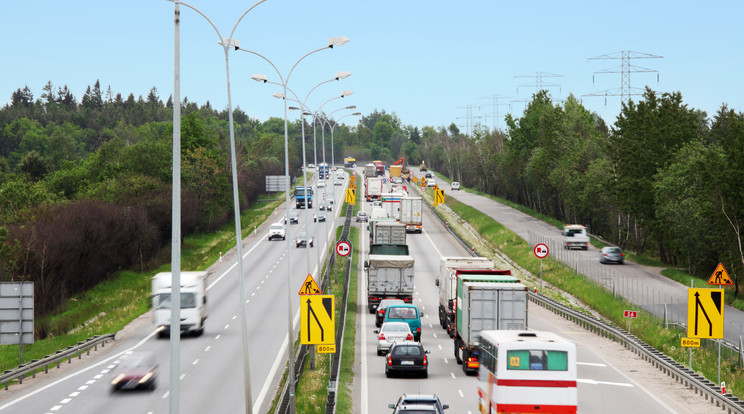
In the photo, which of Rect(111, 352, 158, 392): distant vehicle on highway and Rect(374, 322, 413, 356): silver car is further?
Rect(374, 322, 413, 356): silver car

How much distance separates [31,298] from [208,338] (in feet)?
35.8

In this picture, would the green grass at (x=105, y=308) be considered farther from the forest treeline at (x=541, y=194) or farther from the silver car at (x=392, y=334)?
the silver car at (x=392, y=334)

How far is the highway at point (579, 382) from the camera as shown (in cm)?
2831

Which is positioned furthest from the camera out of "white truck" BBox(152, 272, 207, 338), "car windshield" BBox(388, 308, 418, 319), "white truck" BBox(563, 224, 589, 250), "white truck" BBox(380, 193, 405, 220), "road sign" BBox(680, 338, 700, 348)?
"white truck" BBox(380, 193, 405, 220)

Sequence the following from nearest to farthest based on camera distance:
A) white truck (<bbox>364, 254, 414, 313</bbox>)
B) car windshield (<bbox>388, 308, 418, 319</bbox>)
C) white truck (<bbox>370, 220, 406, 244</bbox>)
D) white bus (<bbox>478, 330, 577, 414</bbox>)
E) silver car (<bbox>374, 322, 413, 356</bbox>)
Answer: white bus (<bbox>478, 330, 577, 414</bbox>) < silver car (<bbox>374, 322, 413, 356</bbox>) < car windshield (<bbox>388, 308, 418, 319</bbox>) < white truck (<bbox>364, 254, 414, 313</bbox>) < white truck (<bbox>370, 220, 406, 244</bbox>)

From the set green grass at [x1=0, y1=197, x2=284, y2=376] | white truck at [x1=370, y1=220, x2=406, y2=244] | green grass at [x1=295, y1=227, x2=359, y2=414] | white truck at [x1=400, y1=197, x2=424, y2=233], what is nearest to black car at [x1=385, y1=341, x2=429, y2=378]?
green grass at [x1=295, y1=227, x2=359, y2=414]

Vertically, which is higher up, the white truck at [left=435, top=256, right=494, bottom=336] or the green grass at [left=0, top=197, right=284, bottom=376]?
the white truck at [left=435, top=256, right=494, bottom=336]

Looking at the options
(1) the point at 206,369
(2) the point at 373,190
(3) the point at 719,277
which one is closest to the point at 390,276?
(1) the point at 206,369

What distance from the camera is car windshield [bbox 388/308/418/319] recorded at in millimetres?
40531

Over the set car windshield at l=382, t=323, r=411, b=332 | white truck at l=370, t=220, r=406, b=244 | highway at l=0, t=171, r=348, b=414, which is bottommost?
highway at l=0, t=171, r=348, b=414

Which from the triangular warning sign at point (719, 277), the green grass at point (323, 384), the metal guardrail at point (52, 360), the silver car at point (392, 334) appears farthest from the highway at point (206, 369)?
the triangular warning sign at point (719, 277)

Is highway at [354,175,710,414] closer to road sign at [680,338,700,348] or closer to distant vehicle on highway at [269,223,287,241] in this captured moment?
road sign at [680,338,700,348]

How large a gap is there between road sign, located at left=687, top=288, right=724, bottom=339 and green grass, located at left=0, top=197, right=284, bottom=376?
28831 millimetres

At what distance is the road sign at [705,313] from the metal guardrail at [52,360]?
24.3 meters
